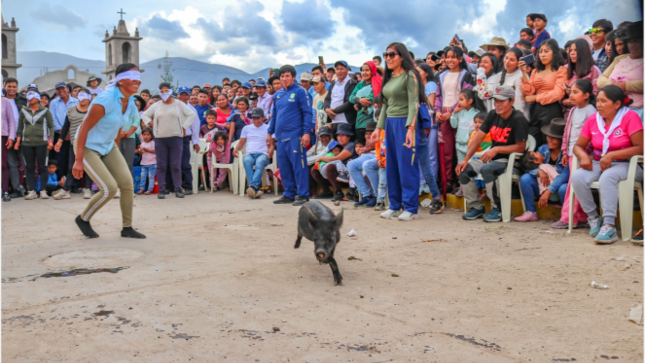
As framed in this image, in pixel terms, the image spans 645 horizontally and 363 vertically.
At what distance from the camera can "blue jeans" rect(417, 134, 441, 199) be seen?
323 inches

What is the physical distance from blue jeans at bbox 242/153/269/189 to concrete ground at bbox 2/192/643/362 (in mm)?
4271

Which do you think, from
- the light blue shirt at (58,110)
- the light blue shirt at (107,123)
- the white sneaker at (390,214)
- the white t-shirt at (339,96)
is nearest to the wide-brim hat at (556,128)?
the white sneaker at (390,214)

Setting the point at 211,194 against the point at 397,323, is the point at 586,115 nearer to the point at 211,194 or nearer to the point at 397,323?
the point at 397,323

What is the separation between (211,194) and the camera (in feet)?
39.6

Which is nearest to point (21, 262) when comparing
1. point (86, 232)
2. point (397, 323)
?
point (86, 232)

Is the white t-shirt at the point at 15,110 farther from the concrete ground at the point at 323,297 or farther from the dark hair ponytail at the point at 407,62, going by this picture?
the dark hair ponytail at the point at 407,62

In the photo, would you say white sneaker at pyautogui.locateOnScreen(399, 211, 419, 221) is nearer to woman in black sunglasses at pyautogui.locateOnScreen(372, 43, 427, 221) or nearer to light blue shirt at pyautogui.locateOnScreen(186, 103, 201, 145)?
woman in black sunglasses at pyautogui.locateOnScreen(372, 43, 427, 221)

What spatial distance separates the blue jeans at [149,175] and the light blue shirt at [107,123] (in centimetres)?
590

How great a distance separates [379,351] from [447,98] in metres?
6.38

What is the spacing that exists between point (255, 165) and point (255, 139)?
1.84 feet

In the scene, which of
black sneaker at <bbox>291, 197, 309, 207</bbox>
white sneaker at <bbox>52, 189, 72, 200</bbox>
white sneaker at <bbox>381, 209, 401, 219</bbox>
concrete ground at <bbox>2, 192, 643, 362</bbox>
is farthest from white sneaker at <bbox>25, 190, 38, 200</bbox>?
white sneaker at <bbox>381, 209, 401, 219</bbox>

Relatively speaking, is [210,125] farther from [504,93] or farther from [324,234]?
[324,234]

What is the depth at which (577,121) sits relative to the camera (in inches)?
267

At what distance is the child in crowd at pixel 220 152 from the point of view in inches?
490
